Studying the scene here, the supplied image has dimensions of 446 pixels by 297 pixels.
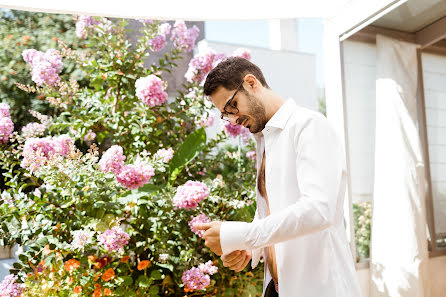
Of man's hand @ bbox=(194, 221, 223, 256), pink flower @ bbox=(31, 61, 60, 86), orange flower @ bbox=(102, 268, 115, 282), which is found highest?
pink flower @ bbox=(31, 61, 60, 86)

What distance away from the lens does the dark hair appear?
1.23 m

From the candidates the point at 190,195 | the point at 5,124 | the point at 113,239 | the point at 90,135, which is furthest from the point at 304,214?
the point at 90,135

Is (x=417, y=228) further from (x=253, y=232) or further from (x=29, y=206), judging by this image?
(x=29, y=206)

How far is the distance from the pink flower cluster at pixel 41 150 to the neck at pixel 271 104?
1.22 meters

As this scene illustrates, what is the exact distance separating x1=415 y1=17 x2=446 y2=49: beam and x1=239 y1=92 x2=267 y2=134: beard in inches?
81.0

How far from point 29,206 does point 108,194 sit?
15.7 inches

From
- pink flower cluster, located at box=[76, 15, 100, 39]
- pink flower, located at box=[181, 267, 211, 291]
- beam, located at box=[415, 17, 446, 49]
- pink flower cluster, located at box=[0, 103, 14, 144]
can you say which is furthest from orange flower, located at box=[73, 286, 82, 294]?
beam, located at box=[415, 17, 446, 49]

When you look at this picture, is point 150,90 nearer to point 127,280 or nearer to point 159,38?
point 159,38

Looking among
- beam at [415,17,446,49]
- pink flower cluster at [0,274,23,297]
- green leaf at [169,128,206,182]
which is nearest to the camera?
pink flower cluster at [0,274,23,297]

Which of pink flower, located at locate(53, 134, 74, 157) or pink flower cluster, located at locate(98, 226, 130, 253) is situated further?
pink flower, located at locate(53, 134, 74, 157)

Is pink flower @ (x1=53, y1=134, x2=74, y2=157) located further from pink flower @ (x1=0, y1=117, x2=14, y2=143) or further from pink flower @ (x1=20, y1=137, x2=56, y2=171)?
Result: pink flower @ (x1=0, y1=117, x2=14, y2=143)

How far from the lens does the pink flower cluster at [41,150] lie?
6.38ft

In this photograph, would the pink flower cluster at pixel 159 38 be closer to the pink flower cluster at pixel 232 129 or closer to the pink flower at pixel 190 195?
the pink flower cluster at pixel 232 129

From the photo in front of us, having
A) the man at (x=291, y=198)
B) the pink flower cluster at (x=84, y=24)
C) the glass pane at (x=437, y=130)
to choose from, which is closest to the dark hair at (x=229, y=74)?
the man at (x=291, y=198)
